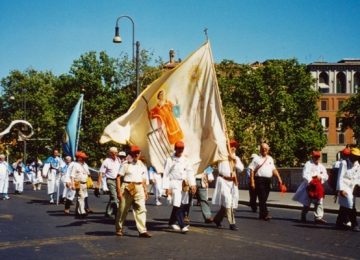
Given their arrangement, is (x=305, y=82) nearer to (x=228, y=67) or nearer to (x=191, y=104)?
(x=228, y=67)

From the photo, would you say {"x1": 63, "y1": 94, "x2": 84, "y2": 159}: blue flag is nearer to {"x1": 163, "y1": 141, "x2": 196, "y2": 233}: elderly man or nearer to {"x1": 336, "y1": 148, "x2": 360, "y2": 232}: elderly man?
{"x1": 163, "y1": 141, "x2": 196, "y2": 233}: elderly man

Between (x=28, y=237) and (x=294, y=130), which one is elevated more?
(x=294, y=130)

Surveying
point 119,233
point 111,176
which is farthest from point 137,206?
point 111,176

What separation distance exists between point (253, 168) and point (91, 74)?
150 feet

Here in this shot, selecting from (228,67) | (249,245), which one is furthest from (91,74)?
(249,245)

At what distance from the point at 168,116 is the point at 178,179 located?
1.37 metres

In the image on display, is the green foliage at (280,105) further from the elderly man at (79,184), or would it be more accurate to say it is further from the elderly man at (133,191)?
the elderly man at (133,191)

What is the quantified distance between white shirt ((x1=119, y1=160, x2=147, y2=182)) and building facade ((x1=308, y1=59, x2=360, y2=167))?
85489 mm

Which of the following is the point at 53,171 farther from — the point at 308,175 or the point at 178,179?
the point at 178,179

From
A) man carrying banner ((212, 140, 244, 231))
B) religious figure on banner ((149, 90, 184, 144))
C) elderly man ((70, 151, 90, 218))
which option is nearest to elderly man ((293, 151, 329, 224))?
man carrying banner ((212, 140, 244, 231))

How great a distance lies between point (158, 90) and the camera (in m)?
12.0

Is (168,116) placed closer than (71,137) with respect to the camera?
Yes

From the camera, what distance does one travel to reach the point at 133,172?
11047mm

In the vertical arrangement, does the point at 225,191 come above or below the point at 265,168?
below
